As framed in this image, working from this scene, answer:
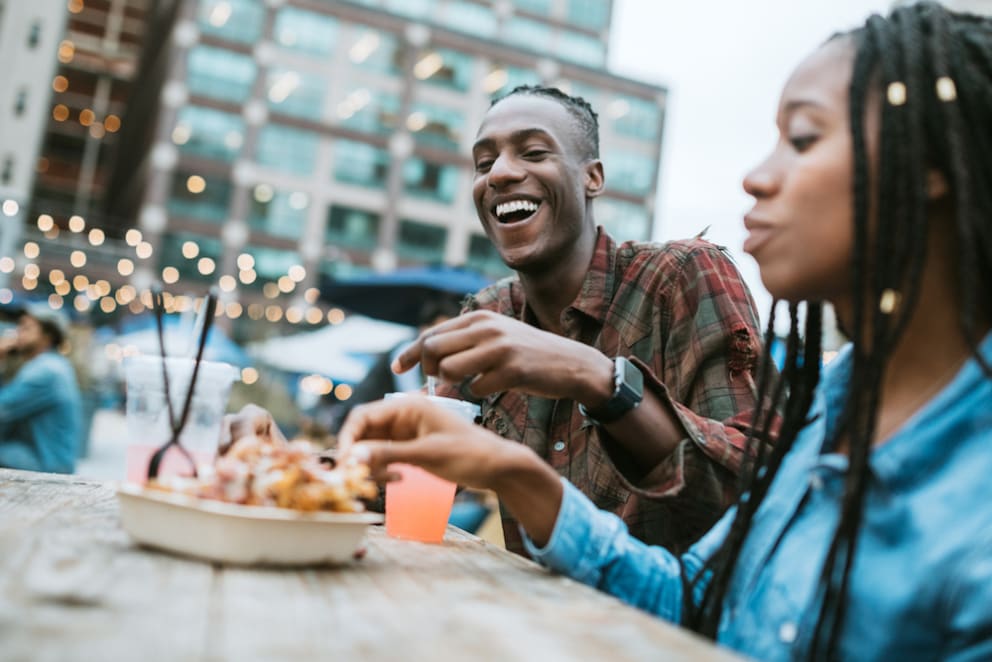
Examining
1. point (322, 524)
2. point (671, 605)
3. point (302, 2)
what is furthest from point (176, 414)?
point (302, 2)

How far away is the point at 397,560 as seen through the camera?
1336mm

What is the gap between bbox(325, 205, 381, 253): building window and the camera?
35531mm

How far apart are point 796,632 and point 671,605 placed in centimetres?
34

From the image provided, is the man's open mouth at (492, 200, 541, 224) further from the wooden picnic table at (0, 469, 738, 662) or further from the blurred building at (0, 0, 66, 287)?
the blurred building at (0, 0, 66, 287)

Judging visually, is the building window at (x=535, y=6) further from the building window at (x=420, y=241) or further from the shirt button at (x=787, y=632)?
the shirt button at (x=787, y=632)

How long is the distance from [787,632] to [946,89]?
29.5 inches

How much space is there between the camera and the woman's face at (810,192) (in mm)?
1208

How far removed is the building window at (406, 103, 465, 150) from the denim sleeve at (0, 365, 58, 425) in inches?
1267

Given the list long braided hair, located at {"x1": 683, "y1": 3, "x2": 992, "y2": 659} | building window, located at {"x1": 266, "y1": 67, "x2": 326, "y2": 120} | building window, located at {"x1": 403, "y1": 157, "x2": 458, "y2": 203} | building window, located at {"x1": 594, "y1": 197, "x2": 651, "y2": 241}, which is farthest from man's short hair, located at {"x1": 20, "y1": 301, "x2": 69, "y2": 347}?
building window, located at {"x1": 594, "y1": 197, "x2": 651, "y2": 241}

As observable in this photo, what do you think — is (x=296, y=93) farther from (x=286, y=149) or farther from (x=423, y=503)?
(x=423, y=503)

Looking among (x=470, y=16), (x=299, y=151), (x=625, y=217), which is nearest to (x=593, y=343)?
(x=299, y=151)

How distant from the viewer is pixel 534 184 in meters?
2.49

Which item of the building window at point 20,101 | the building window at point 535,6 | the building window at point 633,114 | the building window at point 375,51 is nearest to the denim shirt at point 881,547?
Result: the building window at point 20,101

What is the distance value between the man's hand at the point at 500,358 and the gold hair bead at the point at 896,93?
25.3 inches
